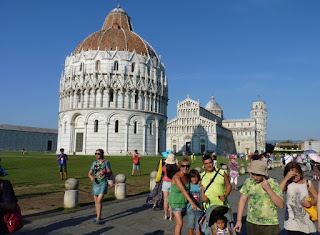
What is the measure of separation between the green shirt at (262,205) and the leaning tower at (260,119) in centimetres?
11809

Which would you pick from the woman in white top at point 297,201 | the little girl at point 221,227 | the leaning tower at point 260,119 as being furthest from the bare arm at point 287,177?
the leaning tower at point 260,119

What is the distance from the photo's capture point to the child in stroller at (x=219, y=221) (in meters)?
4.20

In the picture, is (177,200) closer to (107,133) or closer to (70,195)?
(70,195)

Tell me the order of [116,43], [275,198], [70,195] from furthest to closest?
[116,43] → [70,195] → [275,198]

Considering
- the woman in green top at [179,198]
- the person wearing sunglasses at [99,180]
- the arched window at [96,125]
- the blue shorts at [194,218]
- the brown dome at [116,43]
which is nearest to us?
the blue shorts at [194,218]

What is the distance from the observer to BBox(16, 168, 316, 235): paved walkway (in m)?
6.88

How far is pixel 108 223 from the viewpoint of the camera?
7.61 metres

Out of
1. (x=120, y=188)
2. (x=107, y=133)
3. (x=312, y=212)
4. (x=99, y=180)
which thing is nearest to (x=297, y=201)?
(x=312, y=212)

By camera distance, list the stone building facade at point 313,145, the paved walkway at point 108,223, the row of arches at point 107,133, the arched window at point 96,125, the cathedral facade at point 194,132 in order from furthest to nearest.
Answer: the stone building facade at point 313,145, the cathedral facade at point 194,132, the arched window at point 96,125, the row of arches at point 107,133, the paved walkway at point 108,223

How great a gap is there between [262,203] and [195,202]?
1513mm

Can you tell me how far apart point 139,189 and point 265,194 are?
9492mm

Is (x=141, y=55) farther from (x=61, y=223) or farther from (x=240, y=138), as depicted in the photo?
(x=240, y=138)

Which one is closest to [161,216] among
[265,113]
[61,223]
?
[61,223]

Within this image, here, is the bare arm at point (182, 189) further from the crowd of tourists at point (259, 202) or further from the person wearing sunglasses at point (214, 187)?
the person wearing sunglasses at point (214, 187)
